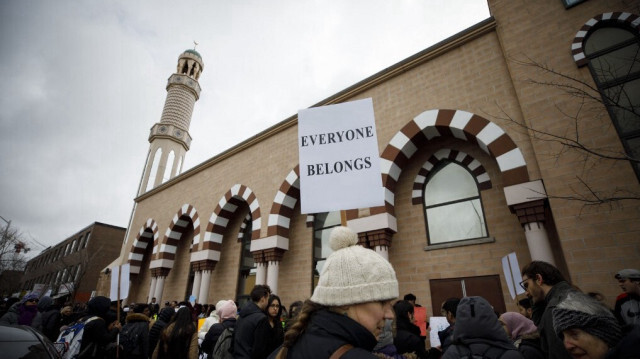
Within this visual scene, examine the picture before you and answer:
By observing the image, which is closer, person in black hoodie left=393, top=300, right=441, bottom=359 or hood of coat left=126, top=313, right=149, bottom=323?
person in black hoodie left=393, top=300, right=441, bottom=359

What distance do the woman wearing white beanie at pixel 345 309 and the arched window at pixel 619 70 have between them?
475 cm

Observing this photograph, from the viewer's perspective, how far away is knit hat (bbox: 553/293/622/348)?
1316 mm

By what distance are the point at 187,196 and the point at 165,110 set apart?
11542mm

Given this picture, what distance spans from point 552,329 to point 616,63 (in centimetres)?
452

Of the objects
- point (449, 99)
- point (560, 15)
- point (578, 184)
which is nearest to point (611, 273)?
point (578, 184)

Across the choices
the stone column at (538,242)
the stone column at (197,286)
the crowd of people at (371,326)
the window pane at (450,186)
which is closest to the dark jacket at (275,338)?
the crowd of people at (371,326)

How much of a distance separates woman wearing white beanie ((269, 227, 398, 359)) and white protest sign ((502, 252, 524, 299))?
3.32 m

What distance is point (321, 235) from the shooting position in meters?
7.50

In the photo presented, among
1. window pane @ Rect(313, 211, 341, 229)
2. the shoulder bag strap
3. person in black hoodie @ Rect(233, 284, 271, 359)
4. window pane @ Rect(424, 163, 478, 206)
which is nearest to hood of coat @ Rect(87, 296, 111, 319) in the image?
person in black hoodie @ Rect(233, 284, 271, 359)

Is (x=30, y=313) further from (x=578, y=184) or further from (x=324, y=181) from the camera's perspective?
(x=578, y=184)

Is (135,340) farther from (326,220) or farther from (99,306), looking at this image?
(326,220)

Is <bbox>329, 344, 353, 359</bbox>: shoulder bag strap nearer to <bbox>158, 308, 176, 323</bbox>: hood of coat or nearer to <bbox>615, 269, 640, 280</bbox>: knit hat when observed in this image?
<bbox>158, 308, 176, 323</bbox>: hood of coat

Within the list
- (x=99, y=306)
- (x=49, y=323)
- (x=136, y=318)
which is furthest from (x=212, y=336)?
(x=49, y=323)

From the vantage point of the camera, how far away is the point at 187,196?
1081cm
